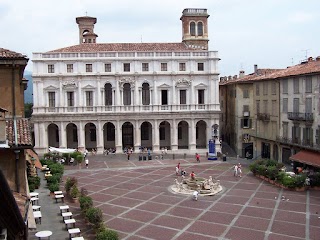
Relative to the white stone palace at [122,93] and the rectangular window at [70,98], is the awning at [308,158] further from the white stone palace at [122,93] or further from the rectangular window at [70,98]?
the rectangular window at [70,98]

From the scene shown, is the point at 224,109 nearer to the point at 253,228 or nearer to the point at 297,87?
the point at 297,87

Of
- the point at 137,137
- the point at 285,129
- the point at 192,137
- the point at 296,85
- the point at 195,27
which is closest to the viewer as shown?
the point at 296,85

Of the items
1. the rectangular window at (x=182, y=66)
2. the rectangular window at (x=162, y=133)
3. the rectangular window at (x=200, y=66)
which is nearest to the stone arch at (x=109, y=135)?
the rectangular window at (x=162, y=133)

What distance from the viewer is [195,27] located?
63656 millimetres

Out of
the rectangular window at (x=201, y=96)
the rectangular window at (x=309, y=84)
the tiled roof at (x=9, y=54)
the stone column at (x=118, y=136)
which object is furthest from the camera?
the rectangular window at (x=201, y=96)

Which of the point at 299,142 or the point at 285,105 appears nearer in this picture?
the point at 299,142

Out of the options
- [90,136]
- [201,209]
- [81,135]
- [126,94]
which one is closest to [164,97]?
[126,94]

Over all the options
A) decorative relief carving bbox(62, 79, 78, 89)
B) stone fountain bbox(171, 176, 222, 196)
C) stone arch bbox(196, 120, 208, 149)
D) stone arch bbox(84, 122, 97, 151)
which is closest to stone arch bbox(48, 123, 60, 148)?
stone arch bbox(84, 122, 97, 151)

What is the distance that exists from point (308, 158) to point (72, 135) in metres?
34.2

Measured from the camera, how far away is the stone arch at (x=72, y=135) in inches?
2253

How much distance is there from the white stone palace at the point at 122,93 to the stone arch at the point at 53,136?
0.46 feet

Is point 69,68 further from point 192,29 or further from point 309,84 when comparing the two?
point 309,84

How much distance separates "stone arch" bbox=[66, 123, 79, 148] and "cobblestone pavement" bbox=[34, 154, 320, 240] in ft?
56.8

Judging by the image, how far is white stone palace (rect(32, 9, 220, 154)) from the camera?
177ft
